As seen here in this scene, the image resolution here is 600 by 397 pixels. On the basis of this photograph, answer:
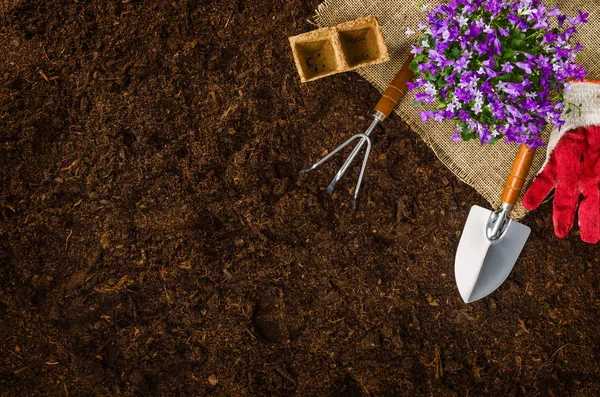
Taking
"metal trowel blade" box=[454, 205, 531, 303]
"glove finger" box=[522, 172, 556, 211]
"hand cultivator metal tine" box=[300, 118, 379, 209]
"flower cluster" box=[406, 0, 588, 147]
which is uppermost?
"flower cluster" box=[406, 0, 588, 147]

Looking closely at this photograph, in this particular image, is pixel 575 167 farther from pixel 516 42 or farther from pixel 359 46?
pixel 359 46

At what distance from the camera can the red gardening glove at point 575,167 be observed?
159cm

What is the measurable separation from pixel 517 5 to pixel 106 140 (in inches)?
49.5

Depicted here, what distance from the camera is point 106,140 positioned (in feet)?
5.39

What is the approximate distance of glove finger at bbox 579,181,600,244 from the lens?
1.59m

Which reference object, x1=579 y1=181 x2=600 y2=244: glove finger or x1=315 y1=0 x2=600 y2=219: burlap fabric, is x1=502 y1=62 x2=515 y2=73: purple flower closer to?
x1=315 y1=0 x2=600 y2=219: burlap fabric

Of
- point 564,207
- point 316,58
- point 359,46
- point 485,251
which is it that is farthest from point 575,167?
point 316,58

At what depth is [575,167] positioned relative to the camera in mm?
1597

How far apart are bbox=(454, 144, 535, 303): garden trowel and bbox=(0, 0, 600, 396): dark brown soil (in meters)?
0.06

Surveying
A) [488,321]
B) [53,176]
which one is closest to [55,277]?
[53,176]

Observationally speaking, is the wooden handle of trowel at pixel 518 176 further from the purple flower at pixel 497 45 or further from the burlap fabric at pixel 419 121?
the purple flower at pixel 497 45

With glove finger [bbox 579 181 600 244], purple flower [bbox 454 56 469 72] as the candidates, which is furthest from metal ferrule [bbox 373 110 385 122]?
glove finger [bbox 579 181 600 244]

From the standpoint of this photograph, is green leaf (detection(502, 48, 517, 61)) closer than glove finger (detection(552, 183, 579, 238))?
Yes

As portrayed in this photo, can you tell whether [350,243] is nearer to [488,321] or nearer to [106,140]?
[488,321]
